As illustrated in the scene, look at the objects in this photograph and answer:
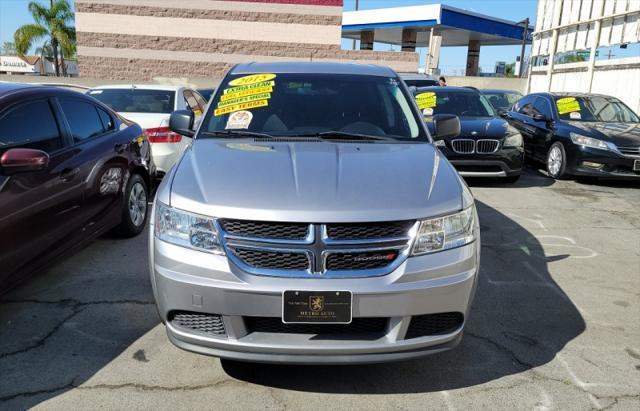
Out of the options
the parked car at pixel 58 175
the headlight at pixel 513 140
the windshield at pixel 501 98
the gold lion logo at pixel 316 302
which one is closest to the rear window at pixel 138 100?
the parked car at pixel 58 175

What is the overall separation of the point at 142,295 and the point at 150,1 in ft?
81.4

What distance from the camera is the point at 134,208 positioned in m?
5.46

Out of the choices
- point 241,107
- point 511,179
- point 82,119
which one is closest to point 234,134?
point 241,107

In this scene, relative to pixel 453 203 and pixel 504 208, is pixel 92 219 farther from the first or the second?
pixel 504 208

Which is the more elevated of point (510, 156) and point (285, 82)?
point (285, 82)

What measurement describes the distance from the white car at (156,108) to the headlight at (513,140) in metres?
4.93

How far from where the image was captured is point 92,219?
176 inches

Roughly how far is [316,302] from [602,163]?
7.98m

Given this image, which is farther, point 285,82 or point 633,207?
point 633,207

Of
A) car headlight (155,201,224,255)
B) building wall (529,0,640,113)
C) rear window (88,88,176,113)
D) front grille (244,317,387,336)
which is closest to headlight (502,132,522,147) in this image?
rear window (88,88,176,113)

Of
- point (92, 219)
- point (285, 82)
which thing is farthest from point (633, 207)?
point (92, 219)

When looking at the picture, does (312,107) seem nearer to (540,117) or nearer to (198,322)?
(198,322)

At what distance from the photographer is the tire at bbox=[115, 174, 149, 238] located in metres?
5.21

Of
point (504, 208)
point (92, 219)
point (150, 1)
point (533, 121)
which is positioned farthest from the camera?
point (150, 1)
